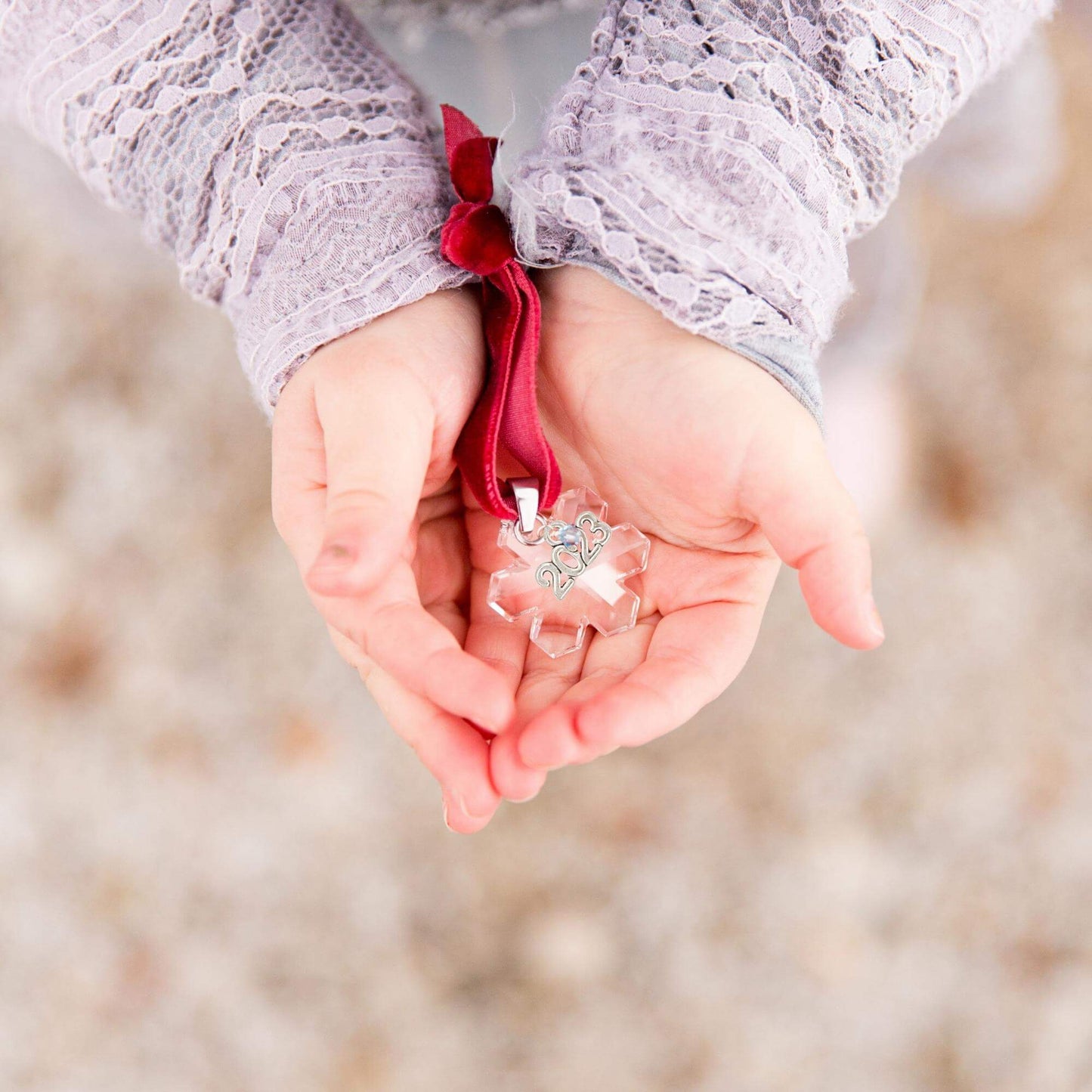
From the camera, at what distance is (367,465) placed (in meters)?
0.74

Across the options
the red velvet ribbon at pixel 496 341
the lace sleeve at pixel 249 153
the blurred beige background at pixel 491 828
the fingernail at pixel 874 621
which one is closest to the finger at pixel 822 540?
the fingernail at pixel 874 621

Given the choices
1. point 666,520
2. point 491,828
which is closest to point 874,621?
point 666,520

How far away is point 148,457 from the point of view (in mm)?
1902

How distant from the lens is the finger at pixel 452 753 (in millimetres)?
757

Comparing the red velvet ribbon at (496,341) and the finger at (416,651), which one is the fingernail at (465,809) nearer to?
the finger at (416,651)

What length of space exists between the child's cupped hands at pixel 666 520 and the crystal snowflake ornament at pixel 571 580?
0.05 ft

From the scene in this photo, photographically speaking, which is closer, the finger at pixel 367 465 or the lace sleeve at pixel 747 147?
the finger at pixel 367 465

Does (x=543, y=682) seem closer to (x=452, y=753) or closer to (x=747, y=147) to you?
(x=452, y=753)

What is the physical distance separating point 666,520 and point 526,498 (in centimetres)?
13

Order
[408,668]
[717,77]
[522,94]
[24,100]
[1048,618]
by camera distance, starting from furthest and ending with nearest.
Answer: [1048,618] < [522,94] < [24,100] < [717,77] < [408,668]

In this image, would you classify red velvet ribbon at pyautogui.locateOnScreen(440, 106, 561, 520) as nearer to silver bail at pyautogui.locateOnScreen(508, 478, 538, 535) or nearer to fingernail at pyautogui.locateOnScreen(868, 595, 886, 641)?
silver bail at pyautogui.locateOnScreen(508, 478, 538, 535)

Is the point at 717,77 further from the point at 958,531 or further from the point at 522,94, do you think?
the point at 958,531

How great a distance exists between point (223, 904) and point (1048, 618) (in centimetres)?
158

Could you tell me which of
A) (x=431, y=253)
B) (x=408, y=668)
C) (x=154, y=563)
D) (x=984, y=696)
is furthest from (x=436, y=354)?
(x=984, y=696)
